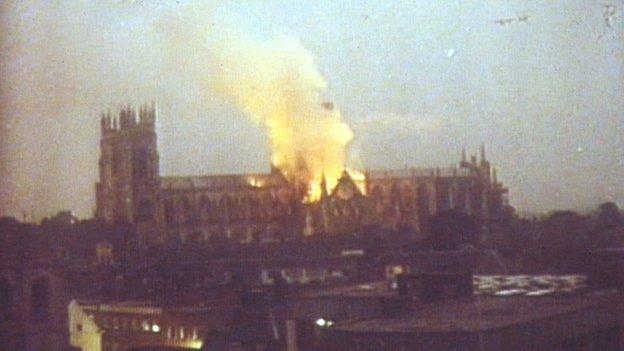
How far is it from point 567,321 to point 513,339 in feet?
0.70

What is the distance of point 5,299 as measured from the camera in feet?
10.3

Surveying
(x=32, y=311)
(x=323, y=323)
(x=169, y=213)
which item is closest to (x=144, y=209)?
(x=169, y=213)

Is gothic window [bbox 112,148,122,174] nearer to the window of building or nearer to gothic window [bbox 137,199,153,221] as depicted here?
gothic window [bbox 137,199,153,221]

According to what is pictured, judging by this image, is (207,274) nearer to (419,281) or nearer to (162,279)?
(162,279)

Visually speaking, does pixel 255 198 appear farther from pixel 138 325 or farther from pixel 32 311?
pixel 32 311

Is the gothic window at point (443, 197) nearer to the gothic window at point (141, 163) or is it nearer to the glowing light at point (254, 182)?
the glowing light at point (254, 182)

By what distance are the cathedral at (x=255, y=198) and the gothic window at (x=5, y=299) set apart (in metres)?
0.40

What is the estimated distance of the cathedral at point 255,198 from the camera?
3.26 m

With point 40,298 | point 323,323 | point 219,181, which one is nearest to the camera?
point 323,323

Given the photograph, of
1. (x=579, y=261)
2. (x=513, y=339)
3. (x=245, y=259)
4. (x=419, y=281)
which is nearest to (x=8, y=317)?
(x=245, y=259)

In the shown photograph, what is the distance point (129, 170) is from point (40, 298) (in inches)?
21.5

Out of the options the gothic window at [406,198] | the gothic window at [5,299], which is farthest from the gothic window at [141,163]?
the gothic window at [406,198]

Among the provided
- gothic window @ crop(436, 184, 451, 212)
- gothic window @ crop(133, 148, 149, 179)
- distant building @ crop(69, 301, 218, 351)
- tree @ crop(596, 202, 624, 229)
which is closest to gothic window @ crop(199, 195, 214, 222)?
gothic window @ crop(133, 148, 149, 179)

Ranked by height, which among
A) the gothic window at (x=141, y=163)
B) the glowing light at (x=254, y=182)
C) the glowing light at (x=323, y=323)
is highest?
the gothic window at (x=141, y=163)
